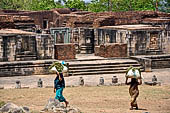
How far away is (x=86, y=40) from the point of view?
1293 inches

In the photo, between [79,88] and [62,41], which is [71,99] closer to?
[79,88]

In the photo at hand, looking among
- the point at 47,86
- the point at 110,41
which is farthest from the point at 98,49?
the point at 47,86

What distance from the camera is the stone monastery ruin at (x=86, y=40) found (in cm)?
2625

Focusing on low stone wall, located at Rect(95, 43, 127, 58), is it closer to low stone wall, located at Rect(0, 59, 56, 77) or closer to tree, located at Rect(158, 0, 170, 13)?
low stone wall, located at Rect(0, 59, 56, 77)

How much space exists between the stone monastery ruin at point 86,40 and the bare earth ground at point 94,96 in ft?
9.24

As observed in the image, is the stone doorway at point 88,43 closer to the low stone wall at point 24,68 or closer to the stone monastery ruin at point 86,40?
the stone monastery ruin at point 86,40

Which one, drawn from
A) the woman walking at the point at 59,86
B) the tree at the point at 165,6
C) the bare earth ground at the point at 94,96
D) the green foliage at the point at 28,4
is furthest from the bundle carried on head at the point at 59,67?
the tree at the point at 165,6

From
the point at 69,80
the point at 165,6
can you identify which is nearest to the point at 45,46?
the point at 69,80

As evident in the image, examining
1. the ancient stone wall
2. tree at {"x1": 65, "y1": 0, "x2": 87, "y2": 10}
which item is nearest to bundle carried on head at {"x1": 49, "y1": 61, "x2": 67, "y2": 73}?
the ancient stone wall

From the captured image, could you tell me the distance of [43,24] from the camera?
4672 centimetres

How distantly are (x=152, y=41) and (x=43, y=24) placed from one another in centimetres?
1919

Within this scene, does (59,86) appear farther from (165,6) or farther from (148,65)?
(165,6)

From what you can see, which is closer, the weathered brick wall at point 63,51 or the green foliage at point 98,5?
the weathered brick wall at point 63,51

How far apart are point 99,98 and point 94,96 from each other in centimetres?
56
